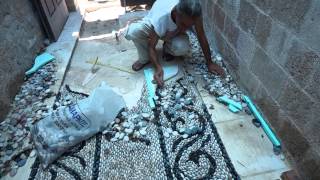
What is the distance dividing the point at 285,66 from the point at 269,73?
0.18 meters

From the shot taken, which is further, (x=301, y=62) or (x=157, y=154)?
(x=157, y=154)

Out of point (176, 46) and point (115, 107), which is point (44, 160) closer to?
point (115, 107)

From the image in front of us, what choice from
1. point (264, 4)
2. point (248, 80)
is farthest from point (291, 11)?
point (248, 80)

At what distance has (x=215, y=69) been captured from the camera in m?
2.20

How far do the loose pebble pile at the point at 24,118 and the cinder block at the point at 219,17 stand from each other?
1633mm

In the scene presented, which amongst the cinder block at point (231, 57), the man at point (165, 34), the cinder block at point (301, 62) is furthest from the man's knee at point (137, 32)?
the cinder block at point (301, 62)

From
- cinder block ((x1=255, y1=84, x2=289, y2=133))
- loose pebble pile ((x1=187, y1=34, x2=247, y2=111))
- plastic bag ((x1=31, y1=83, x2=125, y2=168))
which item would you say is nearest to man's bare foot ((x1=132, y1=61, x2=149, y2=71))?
loose pebble pile ((x1=187, y1=34, x2=247, y2=111))

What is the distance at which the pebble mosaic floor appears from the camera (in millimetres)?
1512

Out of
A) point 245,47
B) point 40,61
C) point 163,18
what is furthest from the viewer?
point 40,61

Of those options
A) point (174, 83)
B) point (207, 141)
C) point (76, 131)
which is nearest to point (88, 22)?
point (174, 83)

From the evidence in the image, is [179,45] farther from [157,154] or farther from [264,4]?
[157,154]

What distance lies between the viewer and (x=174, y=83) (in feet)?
7.12

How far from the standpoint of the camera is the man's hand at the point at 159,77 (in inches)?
83.5

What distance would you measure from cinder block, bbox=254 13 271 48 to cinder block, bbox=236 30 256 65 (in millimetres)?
79
